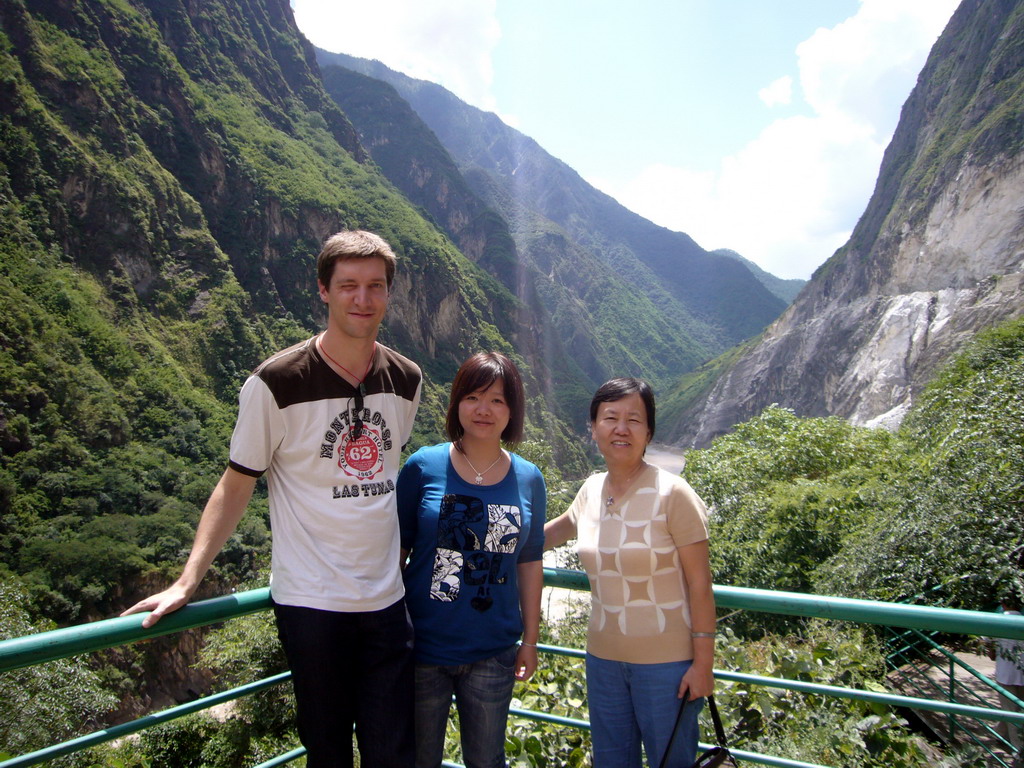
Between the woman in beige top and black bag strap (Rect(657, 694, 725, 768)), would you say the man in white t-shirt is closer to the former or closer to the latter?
the woman in beige top

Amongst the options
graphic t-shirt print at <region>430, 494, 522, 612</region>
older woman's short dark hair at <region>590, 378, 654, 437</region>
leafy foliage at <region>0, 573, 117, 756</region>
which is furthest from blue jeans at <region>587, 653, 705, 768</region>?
leafy foliage at <region>0, 573, 117, 756</region>

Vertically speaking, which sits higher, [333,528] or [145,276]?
[145,276]

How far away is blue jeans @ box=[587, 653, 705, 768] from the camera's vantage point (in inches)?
80.2

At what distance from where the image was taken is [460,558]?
214cm

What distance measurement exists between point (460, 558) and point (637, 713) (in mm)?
813

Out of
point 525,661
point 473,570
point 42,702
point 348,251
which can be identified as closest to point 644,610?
point 525,661

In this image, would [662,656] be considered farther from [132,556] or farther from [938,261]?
[938,261]

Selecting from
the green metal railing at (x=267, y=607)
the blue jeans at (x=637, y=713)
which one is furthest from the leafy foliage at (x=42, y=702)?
the blue jeans at (x=637, y=713)

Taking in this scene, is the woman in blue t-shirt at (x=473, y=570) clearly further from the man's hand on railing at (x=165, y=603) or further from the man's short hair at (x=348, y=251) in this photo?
the man's hand on railing at (x=165, y=603)

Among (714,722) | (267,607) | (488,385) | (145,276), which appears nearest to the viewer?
(714,722)

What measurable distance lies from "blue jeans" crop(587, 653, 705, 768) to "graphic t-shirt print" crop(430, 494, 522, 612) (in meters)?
0.50

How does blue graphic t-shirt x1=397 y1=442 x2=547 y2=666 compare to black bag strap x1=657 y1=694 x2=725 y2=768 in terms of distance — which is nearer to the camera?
black bag strap x1=657 y1=694 x2=725 y2=768

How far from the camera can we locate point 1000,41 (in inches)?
2146

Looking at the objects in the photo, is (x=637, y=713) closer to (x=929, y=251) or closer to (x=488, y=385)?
(x=488, y=385)
